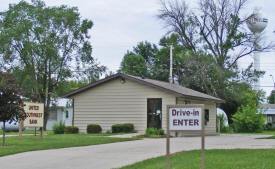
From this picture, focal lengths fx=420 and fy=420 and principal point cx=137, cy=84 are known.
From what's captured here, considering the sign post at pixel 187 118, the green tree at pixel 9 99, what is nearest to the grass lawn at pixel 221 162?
the sign post at pixel 187 118

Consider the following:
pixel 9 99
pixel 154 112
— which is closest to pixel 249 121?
pixel 154 112

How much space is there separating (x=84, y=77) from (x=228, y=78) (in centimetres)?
1605

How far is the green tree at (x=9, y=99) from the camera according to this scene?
627 inches

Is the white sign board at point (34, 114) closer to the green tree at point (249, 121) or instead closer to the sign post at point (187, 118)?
the sign post at point (187, 118)

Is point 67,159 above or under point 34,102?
under

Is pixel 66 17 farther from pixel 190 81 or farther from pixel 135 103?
pixel 135 103

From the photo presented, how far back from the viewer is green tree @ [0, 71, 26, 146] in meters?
15.9

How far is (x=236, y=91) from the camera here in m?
45.3

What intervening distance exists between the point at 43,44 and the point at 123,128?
20408mm

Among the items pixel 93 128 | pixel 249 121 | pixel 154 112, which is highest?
pixel 154 112

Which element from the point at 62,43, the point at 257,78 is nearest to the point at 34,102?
the point at 62,43

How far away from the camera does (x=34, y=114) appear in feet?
66.6

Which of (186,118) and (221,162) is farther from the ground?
(186,118)

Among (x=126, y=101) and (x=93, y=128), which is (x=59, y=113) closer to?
(x=93, y=128)
